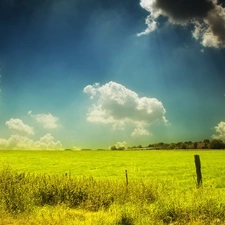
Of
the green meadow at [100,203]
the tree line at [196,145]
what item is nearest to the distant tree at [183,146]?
the tree line at [196,145]

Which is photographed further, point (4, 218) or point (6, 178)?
point (6, 178)

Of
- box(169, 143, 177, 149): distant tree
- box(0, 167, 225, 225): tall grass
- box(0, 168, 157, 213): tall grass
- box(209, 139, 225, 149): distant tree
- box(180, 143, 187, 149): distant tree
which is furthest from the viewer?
box(169, 143, 177, 149): distant tree

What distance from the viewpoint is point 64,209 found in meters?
11.7

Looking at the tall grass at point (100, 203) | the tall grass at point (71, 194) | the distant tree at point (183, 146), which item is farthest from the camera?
the distant tree at point (183, 146)

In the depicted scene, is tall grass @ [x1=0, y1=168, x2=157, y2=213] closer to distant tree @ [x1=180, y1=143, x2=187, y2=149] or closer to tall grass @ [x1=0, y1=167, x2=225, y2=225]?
tall grass @ [x1=0, y1=167, x2=225, y2=225]

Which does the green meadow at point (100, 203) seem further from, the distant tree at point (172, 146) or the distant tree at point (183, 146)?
the distant tree at point (172, 146)

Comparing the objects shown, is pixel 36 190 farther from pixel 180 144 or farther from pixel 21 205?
pixel 180 144

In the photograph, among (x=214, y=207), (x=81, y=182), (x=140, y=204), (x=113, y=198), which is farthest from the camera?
(x=81, y=182)

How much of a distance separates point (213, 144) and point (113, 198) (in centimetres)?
14300

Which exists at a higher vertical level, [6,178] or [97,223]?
[6,178]

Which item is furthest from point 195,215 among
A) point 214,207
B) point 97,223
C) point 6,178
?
point 6,178

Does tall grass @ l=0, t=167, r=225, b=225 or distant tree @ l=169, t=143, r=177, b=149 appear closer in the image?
tall grass @ l=0, t=167, r=225, b=225

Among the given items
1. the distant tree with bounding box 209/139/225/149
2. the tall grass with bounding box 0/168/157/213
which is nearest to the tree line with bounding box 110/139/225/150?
the distant tree with bounding box 209/139/225/149

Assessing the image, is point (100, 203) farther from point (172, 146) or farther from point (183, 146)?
point (172, 146)
